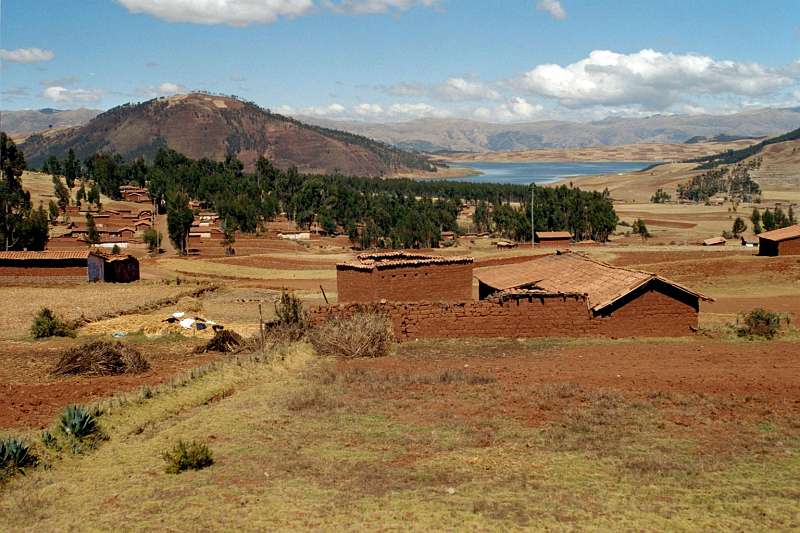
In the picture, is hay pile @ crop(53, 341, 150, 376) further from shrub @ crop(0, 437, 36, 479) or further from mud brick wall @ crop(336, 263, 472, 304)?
mud brick wall @ crop(336, 263, 472, 304)

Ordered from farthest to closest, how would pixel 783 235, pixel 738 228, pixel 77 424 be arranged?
pixel 738 228, pixel 783 235, pixel 77 424

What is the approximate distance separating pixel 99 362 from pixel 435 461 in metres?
14.2

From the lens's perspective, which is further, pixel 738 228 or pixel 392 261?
pixel 738 228

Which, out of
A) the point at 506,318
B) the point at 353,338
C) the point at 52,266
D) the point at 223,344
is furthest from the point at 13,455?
the point at 52,266

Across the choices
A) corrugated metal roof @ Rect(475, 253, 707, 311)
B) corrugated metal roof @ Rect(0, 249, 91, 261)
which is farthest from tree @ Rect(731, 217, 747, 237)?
corrugated metal roof @ Rect(0, 249, 91, 261)

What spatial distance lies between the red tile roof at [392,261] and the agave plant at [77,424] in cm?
1731

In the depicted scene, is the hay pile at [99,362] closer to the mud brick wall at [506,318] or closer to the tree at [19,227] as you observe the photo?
the mud brick wall at [506,318]

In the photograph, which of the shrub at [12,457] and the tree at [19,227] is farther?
the tree at [19,227]

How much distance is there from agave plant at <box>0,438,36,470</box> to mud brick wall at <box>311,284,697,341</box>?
12.6 m

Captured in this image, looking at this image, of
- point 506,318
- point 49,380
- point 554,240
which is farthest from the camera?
point 554,240

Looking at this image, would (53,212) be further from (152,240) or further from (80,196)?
(152,240)

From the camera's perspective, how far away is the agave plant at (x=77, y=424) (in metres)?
14.0

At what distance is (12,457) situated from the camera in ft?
41.3

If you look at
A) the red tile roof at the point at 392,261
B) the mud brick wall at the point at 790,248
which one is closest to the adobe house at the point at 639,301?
the red tile roof at the point at 392,261
